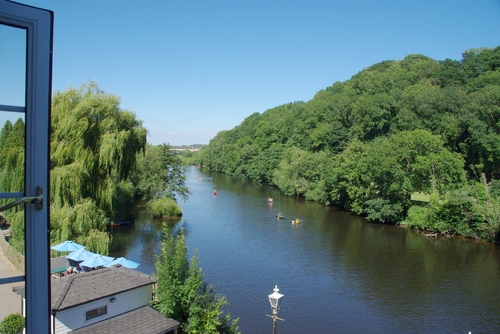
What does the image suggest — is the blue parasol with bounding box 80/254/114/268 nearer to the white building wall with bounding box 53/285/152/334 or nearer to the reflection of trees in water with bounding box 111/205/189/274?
the white building wall with bounding box 53/285/152/334

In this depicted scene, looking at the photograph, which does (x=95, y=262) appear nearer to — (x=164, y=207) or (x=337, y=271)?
(x=337, y=271)

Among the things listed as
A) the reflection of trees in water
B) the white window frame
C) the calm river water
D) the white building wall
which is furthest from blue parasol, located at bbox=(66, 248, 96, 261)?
the white window frame

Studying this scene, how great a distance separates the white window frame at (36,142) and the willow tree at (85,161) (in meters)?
17.3

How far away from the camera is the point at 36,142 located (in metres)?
1.86

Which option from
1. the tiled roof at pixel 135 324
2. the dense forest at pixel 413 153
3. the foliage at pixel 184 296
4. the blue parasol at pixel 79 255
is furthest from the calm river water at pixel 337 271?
the blue parasol at pixel 79 255

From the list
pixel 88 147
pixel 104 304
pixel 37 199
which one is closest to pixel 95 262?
pixel 104 304

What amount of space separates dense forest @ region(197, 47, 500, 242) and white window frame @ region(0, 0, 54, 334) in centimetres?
3185

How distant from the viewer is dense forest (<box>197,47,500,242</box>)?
31.2m

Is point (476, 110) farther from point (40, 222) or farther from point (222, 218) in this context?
point (40, 222)

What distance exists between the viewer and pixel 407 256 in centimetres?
2539

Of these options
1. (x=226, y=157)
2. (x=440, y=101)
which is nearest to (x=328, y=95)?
(x=226, y=157)

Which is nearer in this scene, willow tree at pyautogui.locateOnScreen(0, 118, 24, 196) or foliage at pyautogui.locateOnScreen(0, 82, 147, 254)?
willow tree at pyautogui.locateOnScreen(0, 118, 24, 196)

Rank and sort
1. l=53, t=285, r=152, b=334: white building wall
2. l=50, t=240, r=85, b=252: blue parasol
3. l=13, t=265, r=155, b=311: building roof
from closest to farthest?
l=53, t=285, r=152, b=334: white building wall, l=13, t=265, r=155, b=311: building roof, l=50, t=240, r=85, b=252: blue parasol

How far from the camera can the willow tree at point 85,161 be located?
1792 cm
